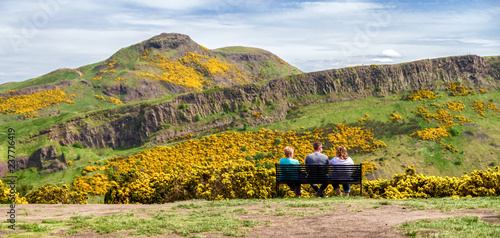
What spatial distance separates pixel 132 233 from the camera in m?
10.6

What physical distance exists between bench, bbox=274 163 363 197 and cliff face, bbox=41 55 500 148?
4748 centimetres

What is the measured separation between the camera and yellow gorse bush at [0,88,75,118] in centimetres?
8581

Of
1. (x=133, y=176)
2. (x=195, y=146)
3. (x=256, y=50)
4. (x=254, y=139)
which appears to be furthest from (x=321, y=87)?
(x=256, y=50)

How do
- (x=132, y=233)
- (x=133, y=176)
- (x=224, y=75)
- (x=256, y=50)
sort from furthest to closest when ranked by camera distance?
(x=256, y=50)
(x=224, y=75)
(x=133, y=176)
(x=132, y=233)

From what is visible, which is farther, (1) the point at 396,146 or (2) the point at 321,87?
(2) the point at 321,87

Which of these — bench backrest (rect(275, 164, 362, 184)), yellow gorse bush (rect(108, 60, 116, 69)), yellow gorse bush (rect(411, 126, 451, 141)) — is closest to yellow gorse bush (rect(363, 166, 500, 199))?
bench backrest (rect(275, 164, 362, 184))

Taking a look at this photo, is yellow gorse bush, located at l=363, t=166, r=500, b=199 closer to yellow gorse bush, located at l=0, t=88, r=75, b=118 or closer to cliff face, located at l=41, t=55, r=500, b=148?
cliff face, located at l=41, t=55, r=500, b=148

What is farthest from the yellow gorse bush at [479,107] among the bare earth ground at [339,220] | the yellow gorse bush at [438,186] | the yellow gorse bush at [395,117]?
the bare earth ground at [339,220]

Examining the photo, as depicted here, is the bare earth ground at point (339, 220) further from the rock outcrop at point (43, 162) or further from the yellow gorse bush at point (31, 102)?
the yellow gorse bush at point (31, 102)

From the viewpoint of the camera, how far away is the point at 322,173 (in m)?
17.1

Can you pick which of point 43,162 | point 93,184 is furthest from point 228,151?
point 43,162

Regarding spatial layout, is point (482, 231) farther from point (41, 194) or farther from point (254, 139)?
point (254, 139)

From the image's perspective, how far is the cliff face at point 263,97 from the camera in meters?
66.4

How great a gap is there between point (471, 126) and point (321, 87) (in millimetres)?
26000
